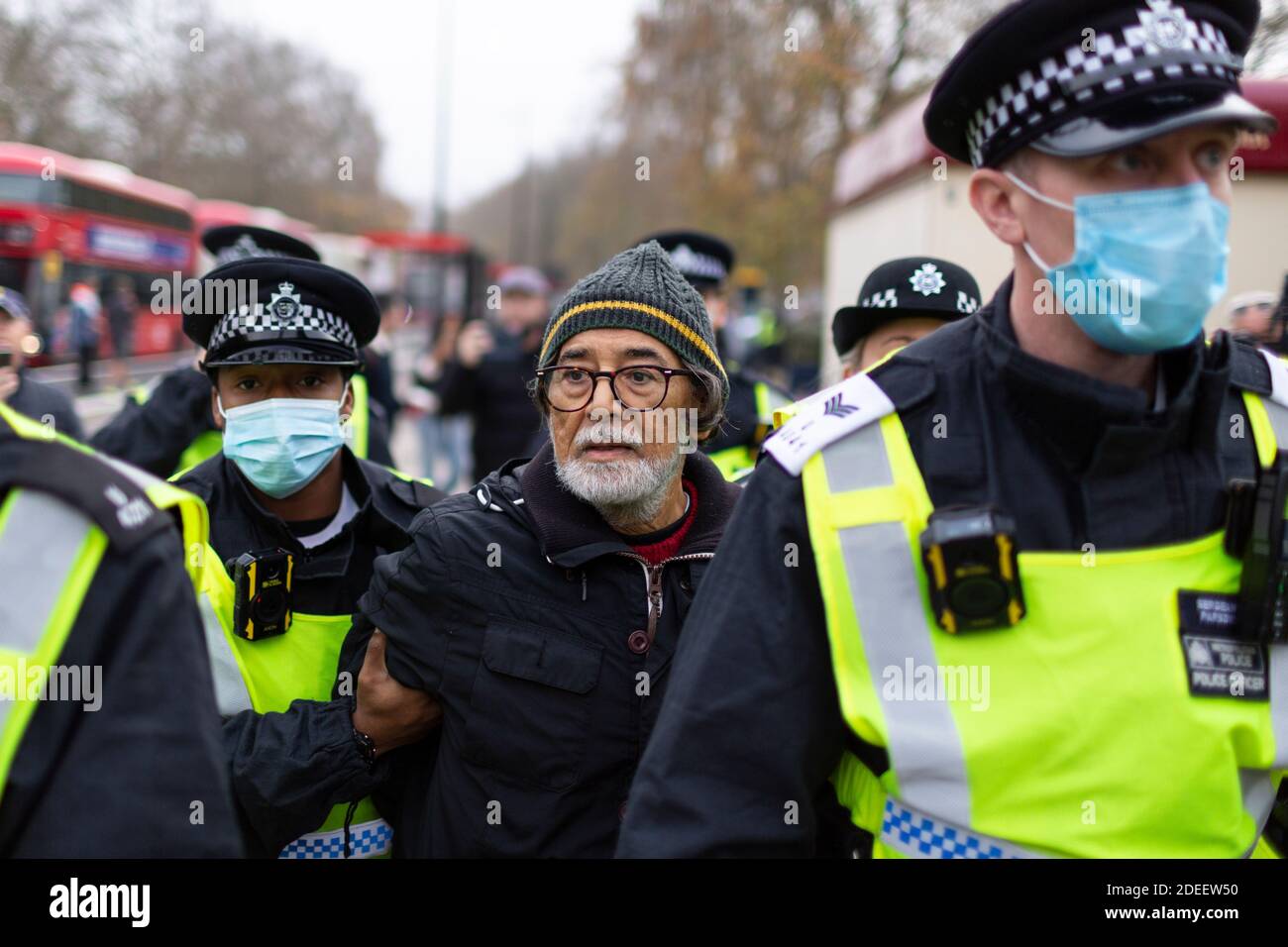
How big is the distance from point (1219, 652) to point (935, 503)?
15.6 inches

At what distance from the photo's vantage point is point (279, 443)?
8.98ft

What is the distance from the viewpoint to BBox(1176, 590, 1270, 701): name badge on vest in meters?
1.41

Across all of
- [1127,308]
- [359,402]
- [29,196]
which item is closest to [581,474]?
[1127,308]

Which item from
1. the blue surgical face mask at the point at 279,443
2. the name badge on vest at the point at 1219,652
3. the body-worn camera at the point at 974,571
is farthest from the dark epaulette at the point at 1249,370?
the blue surgical face mask at the point at 279,443

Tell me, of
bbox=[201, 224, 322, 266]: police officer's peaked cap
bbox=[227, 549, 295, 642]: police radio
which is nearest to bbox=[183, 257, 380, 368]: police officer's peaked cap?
bbox=[227, 549, 295, 642]: police radio

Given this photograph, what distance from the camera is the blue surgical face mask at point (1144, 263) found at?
4.67ft

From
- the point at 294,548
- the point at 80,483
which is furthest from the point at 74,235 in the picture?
the point at 80,483

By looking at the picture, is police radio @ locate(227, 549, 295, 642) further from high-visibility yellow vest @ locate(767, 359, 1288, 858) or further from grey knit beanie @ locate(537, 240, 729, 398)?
high-visibility yellow vest @ locate(767, 359, 1288, 858)

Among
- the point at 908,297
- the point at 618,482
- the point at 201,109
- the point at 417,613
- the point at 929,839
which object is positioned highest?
the point at 201,109

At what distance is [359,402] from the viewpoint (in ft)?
12.4

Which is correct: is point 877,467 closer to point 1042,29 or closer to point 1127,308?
point 1127,308

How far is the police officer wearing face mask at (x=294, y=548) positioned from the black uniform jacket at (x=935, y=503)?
34.6 inches

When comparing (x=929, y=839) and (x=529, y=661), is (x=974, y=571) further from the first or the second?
(x=529, y=661)

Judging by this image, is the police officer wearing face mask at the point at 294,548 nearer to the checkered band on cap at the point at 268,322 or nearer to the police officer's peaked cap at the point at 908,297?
the checkered band on cap at the point at 268,322
